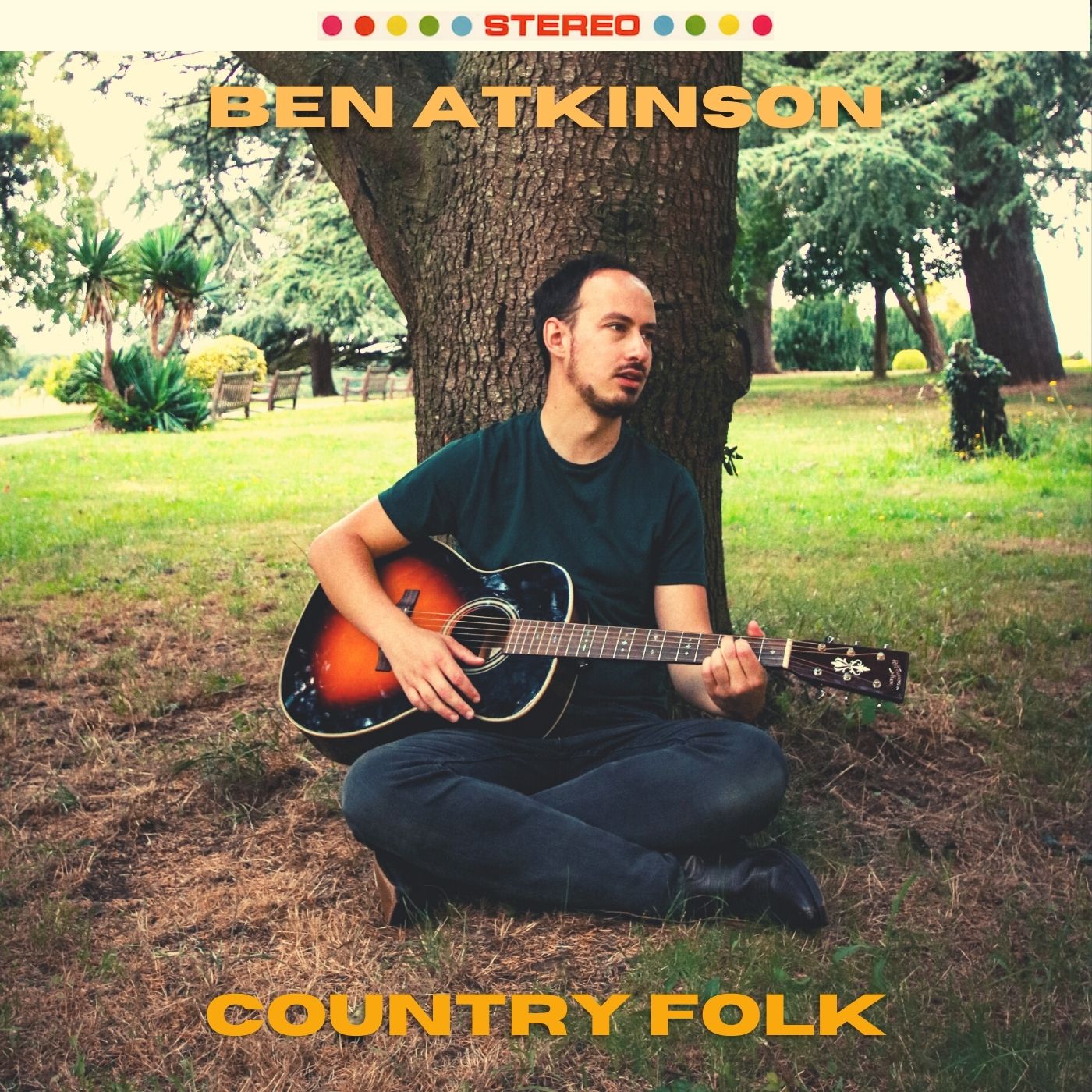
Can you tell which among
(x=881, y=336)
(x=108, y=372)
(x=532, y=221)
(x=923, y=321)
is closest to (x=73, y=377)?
(x=108, y=372)

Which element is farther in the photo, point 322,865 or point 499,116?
point 499,116

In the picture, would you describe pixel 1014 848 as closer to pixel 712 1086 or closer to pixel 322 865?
pixel 712 1086

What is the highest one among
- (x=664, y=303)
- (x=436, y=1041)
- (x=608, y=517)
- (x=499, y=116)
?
(x=499, y=116)

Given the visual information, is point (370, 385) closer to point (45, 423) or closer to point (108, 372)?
point (108, 372)

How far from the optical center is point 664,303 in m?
3.26

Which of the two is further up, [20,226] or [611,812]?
[20,226]

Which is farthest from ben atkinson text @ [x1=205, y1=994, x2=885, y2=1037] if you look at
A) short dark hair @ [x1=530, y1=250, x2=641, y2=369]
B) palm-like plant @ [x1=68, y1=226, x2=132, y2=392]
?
palm-like plant @ [x1=68, y1=226, x2=132, y2=392]

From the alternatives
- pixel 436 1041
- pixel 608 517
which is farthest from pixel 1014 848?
pixel 436 1041

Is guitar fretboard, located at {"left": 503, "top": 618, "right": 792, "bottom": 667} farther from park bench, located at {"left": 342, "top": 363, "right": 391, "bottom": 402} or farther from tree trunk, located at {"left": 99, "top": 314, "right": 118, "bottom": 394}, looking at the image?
park bench, located at {"left": 342, "top": 363, "right": 391, "bottom": 402}

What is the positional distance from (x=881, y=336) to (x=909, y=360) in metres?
2.39

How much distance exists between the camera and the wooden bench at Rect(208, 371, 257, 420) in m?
12.9

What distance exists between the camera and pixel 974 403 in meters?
8.62

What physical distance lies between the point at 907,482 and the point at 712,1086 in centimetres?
637

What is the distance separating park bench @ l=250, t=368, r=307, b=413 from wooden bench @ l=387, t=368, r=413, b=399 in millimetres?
1115
